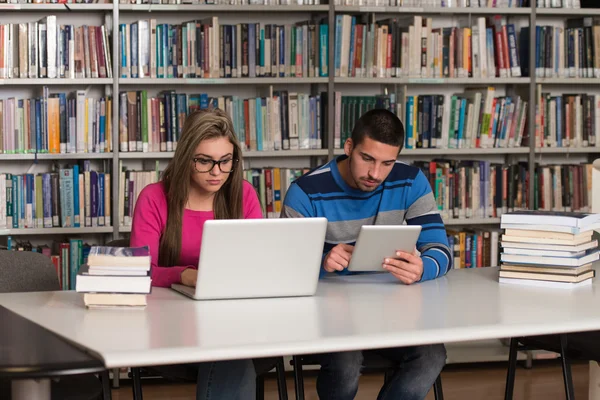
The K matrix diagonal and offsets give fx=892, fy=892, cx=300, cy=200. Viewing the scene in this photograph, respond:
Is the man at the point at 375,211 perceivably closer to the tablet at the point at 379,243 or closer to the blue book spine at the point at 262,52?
the tablet at the point at 379,243

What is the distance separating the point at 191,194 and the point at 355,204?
1.78 ft

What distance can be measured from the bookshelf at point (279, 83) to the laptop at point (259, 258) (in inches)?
73.2

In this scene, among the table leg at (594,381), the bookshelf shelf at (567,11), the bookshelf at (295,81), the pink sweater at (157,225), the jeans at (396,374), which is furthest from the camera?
the bookshelf shelf at (567,11)

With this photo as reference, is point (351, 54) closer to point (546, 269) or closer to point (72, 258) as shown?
point (72, 258)

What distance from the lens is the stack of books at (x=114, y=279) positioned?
211 cm

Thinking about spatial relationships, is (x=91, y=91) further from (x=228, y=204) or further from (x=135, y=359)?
(x=135, y=359)

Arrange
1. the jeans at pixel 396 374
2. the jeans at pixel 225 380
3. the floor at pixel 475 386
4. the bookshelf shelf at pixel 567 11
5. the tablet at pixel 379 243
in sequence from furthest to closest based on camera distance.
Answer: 1. the bookshelf shelf at pixel 567 11
2. the floor at pixel 475 386
3. the jeans at pixel 396 374
4. the tablet at pixel 379 243
5. the jeans at pixel 225 380

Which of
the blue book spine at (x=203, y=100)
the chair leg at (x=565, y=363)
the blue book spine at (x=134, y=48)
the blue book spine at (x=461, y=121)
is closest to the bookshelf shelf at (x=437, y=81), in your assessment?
the blue book spine at (x=461, y=121)

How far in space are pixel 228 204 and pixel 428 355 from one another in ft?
2.49

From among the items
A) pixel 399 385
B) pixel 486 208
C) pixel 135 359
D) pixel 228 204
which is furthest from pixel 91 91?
pixel 135 359

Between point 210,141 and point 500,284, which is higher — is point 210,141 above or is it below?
above

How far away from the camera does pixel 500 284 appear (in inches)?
101

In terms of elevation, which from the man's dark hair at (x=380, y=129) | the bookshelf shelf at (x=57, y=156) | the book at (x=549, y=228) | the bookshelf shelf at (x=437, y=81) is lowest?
the book at (x=549, y=228)

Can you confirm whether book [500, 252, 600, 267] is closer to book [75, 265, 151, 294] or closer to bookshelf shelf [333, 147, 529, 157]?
book [75, 265, 151, 294]
